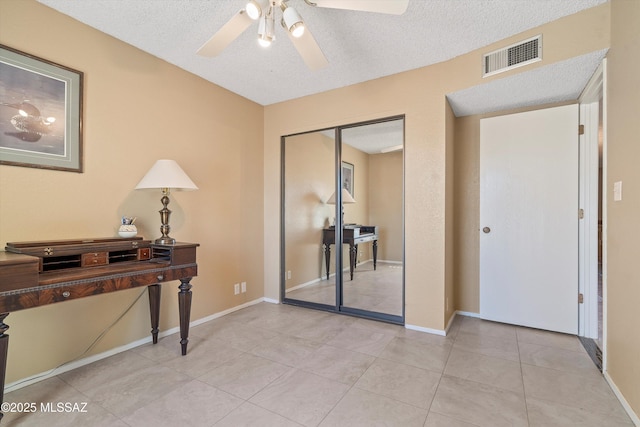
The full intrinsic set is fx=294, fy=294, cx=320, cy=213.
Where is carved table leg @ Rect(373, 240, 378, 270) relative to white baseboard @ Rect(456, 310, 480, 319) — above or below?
above

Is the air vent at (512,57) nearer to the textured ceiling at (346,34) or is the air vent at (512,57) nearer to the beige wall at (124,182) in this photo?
the textured ceiling at (346,34)

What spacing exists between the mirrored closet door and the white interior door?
3.20 feet

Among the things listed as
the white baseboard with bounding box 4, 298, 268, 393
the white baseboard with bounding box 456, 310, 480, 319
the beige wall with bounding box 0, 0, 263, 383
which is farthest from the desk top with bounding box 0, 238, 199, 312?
the white baseboard with bounding box 456, 310, 480, 319

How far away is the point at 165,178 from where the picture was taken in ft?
7.54

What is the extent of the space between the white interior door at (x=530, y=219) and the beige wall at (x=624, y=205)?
0.83m

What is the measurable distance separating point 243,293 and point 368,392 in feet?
6.83

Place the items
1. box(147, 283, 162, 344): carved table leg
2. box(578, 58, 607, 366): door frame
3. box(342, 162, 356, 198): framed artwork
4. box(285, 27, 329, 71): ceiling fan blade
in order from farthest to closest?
box(342, 162, 356, 198): framed artwork → box(578, 58, 607, 366): door frame → box(147, 283, 162, 344): carved table leg → box(285, 27, 329, 71): ceiling fan blade

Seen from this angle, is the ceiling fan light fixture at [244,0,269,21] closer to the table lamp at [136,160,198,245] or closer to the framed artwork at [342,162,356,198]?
the table lamp at [136,160,198,245]

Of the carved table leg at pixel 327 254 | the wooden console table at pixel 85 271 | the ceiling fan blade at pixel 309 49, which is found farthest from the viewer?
the carved table leg at pixel 327 254

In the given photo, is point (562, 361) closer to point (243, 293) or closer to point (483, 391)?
point (483, 391)

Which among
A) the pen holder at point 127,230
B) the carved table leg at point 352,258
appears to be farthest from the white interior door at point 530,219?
the pen holder at point 127,230

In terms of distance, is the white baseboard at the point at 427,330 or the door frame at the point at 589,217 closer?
the door frame at the point at 589,217

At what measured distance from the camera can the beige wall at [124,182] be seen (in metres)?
1.96

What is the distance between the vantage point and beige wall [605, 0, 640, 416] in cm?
163
